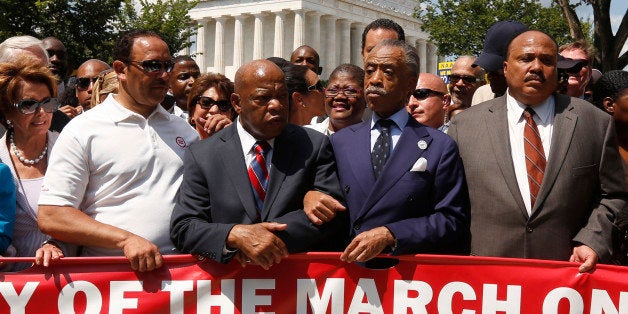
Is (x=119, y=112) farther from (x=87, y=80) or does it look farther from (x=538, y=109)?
(x=87, y=80)

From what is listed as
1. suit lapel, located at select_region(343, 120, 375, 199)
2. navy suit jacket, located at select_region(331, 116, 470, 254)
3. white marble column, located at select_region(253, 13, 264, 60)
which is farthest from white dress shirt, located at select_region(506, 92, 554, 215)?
white marble column, located at select_region(253, 13, 264, 60)

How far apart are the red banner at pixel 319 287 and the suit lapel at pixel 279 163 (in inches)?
15.8

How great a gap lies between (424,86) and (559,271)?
8.14 ft

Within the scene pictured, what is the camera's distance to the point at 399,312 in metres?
4.72

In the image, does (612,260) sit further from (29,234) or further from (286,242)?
(29,234)

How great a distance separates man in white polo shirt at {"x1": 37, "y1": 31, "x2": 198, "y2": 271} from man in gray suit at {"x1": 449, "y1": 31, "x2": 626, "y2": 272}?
2052mm

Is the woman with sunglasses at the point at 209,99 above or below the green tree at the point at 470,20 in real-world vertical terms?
below

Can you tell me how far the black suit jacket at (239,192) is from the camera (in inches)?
178

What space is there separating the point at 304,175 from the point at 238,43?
87437 millimetres

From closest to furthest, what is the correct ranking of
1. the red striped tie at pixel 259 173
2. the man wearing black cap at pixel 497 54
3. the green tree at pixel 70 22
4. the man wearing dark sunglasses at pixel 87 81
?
the red striped tie at pixel 259 173 < the man wearing black cap at pixel 497 54 < the man wearing dark sunglasses at pixel 87 81 < the green tree at pixel 70 22

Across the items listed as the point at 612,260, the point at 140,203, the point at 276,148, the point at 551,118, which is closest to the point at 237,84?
the point at 276,148

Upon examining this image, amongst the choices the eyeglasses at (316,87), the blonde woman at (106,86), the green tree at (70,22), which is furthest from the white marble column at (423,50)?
the blonde woman at (106,86)

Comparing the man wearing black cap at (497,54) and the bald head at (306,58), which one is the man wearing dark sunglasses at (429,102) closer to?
the man wearing black cap at (497,54)

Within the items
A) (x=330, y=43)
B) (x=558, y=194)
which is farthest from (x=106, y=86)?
(x=330, y=43)
